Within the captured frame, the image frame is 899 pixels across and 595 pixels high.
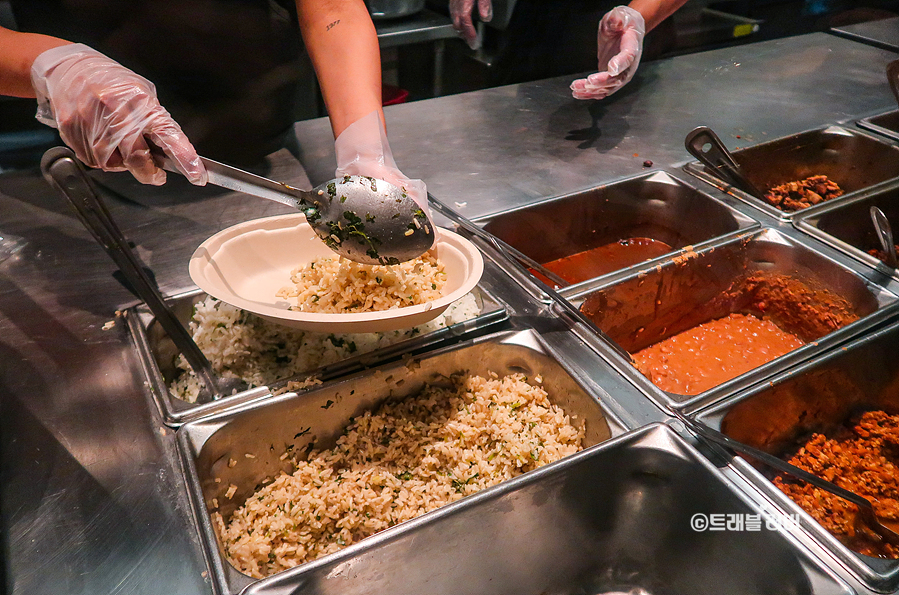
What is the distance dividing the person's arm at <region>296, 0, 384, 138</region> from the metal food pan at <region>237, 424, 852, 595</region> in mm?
1228

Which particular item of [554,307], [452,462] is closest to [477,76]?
[554,307]

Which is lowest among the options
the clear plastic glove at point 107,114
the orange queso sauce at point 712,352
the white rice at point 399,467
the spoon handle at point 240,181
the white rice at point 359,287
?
the orange queso sauce at point 712,352

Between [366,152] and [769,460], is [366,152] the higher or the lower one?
the higher one

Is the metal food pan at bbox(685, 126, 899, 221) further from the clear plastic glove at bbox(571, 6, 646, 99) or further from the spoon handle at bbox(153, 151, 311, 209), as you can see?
the spoon handle at bbox(153, 151, 311, 209)

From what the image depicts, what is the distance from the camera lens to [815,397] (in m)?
1.38

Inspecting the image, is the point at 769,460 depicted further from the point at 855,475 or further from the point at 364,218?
the point at 364,218

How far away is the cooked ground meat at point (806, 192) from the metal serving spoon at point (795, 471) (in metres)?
1.36

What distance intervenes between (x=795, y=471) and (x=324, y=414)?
3.07ft

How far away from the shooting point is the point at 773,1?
420 cm

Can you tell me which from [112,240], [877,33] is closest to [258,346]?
[112,240]

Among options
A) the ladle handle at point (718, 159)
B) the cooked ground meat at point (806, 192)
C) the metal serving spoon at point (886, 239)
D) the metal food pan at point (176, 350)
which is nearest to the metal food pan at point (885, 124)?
the cooked ground meat at point (806, 192)

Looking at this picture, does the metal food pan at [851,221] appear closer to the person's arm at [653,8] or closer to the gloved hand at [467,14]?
the person's arm at [653,8]

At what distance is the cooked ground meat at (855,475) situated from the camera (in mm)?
1170

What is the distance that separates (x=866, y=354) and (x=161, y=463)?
5.28 feet
